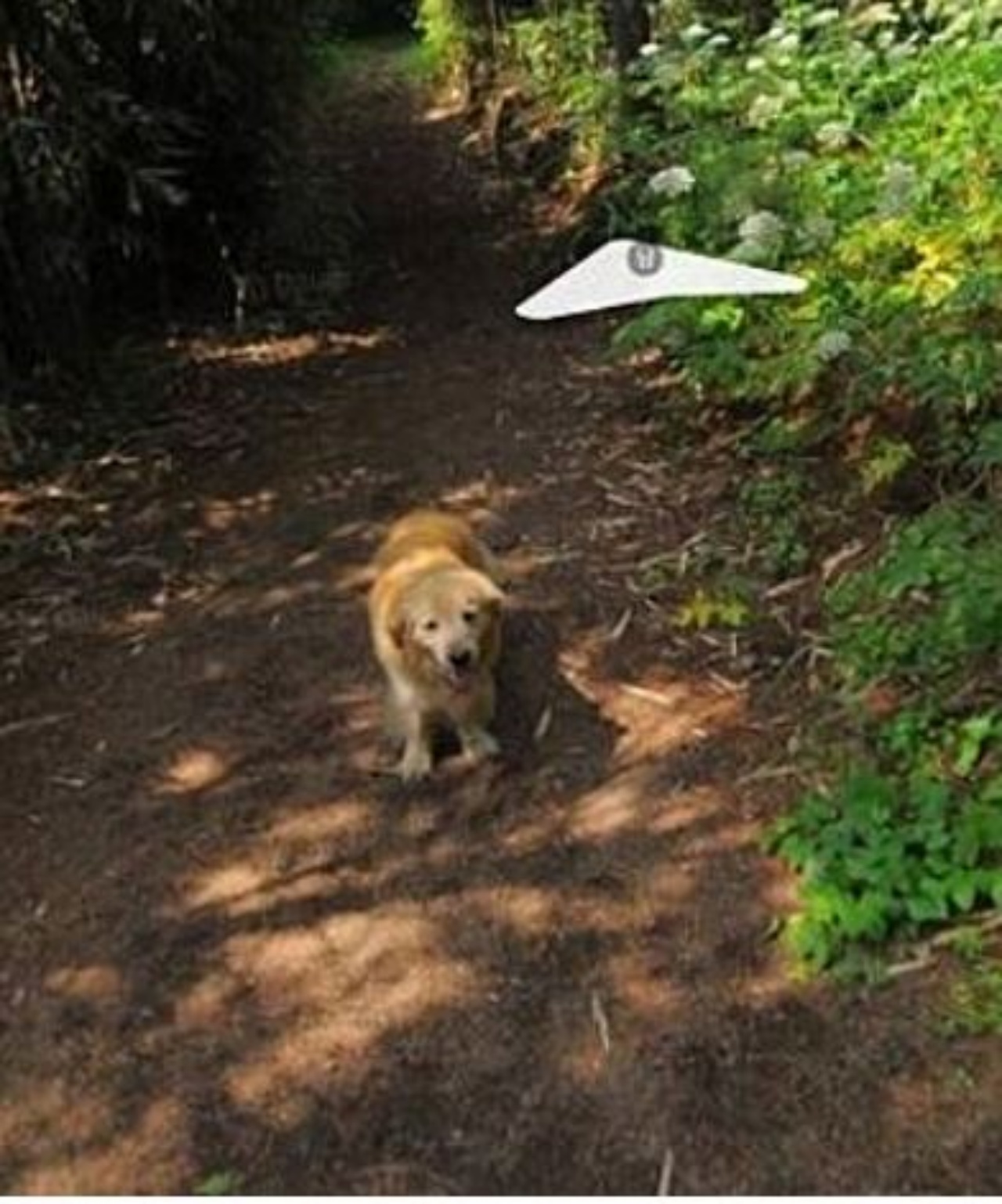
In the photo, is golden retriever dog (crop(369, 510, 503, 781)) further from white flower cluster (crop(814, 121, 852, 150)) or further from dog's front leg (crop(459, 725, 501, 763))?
white flower cluster (crop(814, 121, 852, 150))

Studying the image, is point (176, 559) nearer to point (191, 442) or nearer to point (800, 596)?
point (191, 442)

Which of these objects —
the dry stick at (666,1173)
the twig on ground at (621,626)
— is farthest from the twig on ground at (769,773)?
the dry stick at (666,1173)

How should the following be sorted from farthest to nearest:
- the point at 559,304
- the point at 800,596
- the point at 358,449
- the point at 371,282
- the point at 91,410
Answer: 1. the point at 371,282
2. the point at 91,410
3. the point at 358,449
4. the point at 800,596
5. the point at 559,304

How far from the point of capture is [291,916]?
4.36m

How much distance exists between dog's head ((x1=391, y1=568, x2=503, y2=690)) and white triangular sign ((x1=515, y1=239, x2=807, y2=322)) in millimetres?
2043

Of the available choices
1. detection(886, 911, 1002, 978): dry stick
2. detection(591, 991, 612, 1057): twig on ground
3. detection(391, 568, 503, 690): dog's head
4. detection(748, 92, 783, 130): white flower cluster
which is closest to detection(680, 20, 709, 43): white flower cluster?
detection(748, 92, 783, 130): white flower cluster

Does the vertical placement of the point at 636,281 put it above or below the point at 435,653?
above

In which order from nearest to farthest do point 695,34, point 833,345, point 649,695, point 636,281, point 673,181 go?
point 636,281, point 649,695, point 833,345, point 673,181, point 695,34

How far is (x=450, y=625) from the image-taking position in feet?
15.4

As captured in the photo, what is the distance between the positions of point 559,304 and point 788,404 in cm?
423

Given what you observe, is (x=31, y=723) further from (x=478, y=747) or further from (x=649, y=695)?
(x=649, y=695)

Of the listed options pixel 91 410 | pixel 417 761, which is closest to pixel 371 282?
pixel 91 410

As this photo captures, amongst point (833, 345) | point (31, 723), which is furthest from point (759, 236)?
point (31, 723)

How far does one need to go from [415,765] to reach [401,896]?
61cm
